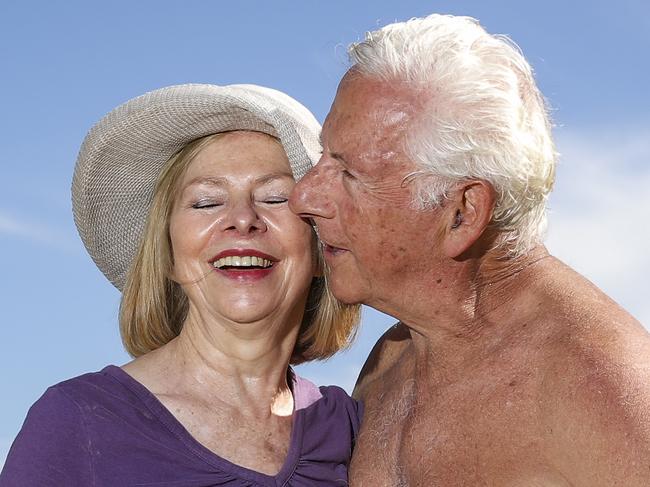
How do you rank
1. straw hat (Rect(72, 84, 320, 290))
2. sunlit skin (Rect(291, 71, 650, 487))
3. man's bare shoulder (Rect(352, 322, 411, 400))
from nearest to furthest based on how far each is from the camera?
sunlit skin (Rect(291, 71, 650, 487)) < straw hat (Rect(72, 84, 320, 290)) < man's bare shoulder (Rect(352, 322, 411, 400))

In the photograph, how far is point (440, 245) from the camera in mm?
4172

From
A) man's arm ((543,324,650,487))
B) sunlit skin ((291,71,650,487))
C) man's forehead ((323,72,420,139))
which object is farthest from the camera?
man's forehead ((323,72,420,139))

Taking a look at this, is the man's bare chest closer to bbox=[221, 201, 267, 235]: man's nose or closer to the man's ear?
the man's ear

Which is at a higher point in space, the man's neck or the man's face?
the man's face

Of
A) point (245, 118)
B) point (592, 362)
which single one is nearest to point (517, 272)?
point (592, 362)

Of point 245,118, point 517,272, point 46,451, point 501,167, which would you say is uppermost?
point 245,118

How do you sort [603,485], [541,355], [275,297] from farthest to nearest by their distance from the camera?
[275,297]
[541,355]
[603,485]

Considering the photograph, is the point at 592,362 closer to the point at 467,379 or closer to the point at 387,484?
the point at 467,379

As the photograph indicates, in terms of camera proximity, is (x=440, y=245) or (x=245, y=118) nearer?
(x=440, y=245)

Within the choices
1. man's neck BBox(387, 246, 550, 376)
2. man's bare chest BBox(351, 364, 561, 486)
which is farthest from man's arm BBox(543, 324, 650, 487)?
man's neck BBox(387, 246, 550, 376)

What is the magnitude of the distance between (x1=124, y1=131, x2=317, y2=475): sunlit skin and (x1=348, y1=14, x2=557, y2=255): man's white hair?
0.64 m

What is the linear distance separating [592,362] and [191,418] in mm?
1619

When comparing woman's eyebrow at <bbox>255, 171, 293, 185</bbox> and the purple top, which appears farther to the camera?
woman's eyebrow at <bbox>255, 171, 293, 185</bbox>

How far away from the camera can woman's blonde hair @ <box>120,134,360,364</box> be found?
15.3 ft
